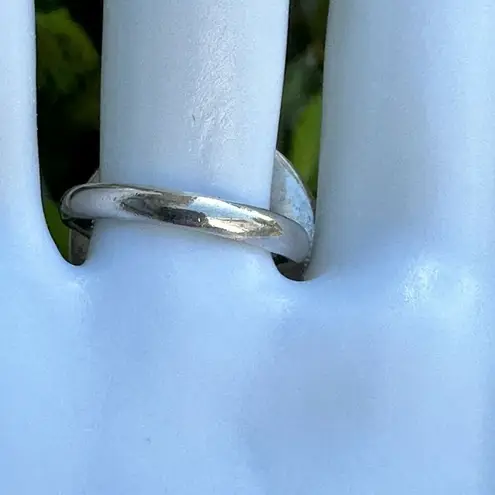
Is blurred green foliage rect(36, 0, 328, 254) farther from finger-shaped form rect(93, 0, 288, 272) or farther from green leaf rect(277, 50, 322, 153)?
finger-shaped form rect(93, 0, 288, 272)

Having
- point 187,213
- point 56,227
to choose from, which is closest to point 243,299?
point 187,213

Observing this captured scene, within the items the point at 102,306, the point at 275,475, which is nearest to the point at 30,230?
the point at 102,306

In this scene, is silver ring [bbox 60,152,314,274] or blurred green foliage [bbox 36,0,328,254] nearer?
silver ring [bbox 60,152,314,274]

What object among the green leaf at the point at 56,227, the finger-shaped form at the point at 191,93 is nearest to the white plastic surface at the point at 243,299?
the finger-shaped form at the point at 191,93

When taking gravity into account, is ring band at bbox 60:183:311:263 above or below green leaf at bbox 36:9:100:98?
below

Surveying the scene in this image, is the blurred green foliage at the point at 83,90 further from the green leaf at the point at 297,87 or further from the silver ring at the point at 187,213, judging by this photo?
the silver ring at the point at 187,213

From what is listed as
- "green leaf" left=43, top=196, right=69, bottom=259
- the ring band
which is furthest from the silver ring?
"green leaf" left=43, top=196, right=69, bottom=259

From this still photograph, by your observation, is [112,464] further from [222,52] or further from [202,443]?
[222,52]
